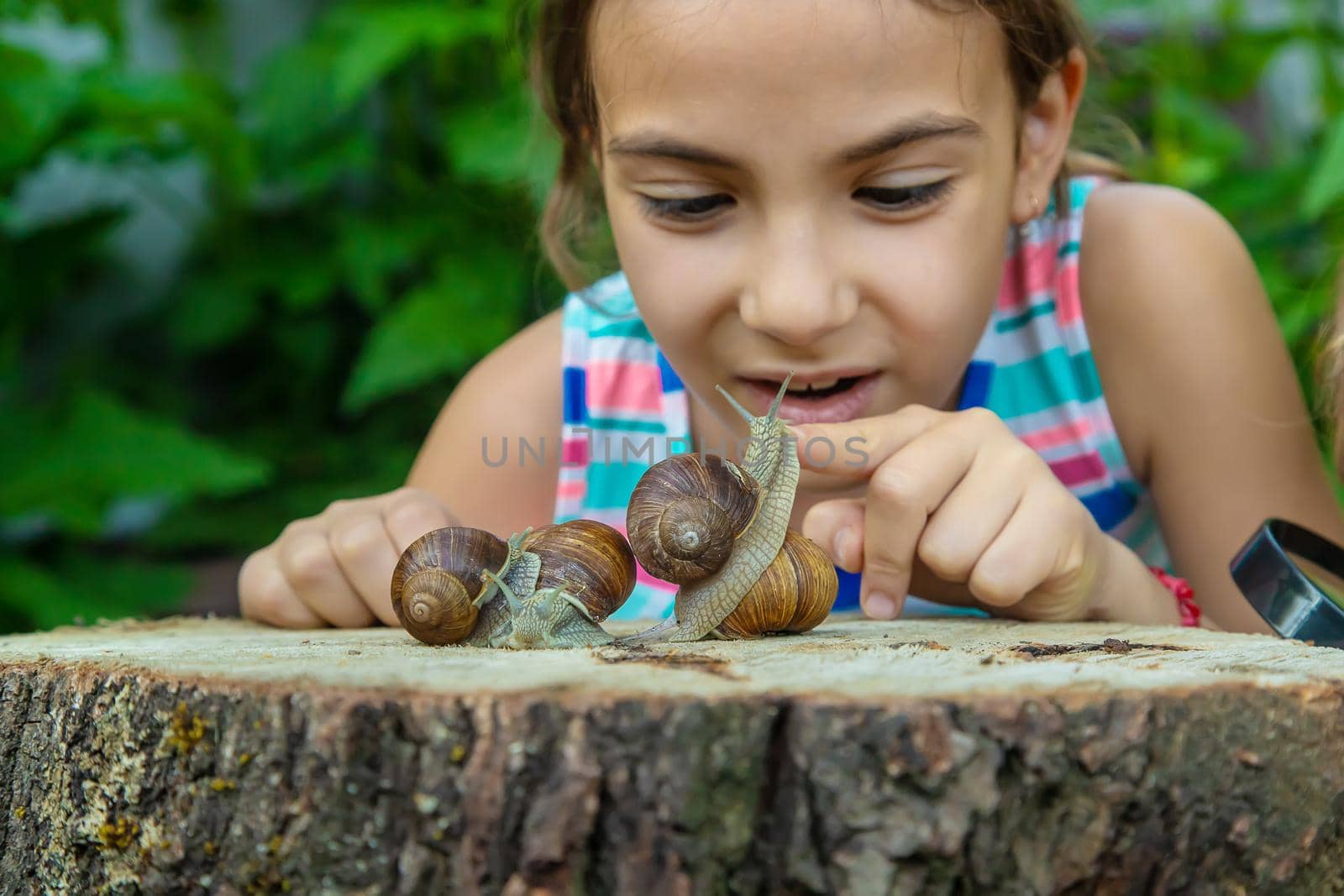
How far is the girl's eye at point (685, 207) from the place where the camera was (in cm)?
129

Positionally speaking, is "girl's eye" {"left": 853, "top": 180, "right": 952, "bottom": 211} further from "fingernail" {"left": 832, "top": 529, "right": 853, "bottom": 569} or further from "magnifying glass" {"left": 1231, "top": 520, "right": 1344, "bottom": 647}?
"magnifying glass" {"left": 1231, "top": 520, "right": 1344, "bottom": 647}

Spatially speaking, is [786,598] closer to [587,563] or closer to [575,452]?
[587,563]

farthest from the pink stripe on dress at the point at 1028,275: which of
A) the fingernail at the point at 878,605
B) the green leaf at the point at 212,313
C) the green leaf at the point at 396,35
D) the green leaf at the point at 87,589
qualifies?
the green leaf at the point at 212,313

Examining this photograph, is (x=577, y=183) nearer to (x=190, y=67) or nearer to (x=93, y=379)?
(x=93, y=379)

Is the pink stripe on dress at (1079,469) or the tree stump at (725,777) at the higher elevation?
the pink stripe on dress at (1079,469)

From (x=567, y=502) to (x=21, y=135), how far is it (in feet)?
4.30

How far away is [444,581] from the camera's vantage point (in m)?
1.03

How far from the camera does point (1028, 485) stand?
1.19 metres

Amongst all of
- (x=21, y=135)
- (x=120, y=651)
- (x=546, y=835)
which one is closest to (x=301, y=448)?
(x=21, y=135)

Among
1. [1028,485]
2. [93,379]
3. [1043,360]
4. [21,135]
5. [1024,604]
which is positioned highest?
[21,135]

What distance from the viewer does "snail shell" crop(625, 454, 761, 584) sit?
103 cm

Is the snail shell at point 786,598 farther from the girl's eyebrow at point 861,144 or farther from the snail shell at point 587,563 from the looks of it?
the girl's eyebrow at point 861,144

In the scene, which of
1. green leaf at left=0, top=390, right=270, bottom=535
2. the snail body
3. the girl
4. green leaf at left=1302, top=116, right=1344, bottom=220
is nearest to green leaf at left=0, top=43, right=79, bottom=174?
green leaf at left=0, top=390, right=270, bottom=535

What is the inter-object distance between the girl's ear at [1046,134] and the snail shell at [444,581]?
0.79m
